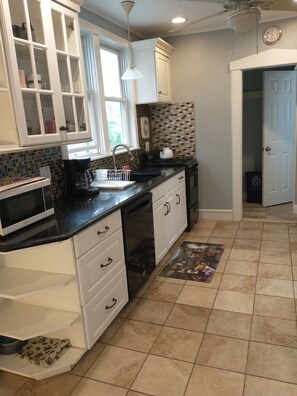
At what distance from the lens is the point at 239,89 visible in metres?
4.00

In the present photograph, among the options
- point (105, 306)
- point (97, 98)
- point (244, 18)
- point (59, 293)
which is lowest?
point (105, 306)

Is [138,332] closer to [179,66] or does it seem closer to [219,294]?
[219,294]

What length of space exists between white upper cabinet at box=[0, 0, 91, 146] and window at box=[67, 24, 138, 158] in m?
0.70

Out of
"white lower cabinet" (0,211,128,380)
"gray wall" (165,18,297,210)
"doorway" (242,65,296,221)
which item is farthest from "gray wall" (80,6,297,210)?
"white lower cabinet" (0,211,128,380)

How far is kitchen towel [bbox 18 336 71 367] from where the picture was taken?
186 cm

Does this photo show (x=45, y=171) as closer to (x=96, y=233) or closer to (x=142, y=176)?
(x=96, y=233)

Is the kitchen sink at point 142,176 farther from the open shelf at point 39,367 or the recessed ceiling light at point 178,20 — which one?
the open shelf at point 39,367

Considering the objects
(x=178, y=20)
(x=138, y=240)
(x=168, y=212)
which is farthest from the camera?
(x=178, y=20)

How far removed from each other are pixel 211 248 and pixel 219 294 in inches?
37.6

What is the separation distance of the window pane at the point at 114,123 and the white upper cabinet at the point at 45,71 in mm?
1200

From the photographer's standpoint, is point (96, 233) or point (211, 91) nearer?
point (96, 233)

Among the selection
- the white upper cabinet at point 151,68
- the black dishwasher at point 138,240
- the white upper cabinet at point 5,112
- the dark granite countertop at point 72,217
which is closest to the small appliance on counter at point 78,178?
the dark granite countertop at point 72,217

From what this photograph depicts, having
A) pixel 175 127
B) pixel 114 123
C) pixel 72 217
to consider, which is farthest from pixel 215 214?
pixel 72 217

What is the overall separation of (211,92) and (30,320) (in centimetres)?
346
